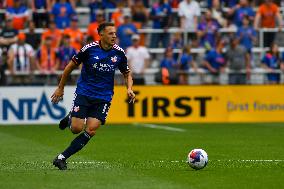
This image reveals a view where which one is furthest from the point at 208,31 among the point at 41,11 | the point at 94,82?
the point at 94,82

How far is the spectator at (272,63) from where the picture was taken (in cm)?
2755

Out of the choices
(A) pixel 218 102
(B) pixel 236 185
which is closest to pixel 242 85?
(A) pixel 218 102

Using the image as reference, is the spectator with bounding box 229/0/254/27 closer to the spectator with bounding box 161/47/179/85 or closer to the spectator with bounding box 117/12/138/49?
the spectator with bounding box 161/47/179/85

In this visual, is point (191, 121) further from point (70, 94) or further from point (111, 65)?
point (111, 65)

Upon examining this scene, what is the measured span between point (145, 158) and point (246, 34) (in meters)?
14.4

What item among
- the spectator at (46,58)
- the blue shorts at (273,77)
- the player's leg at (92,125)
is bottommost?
the blue shorts at (273,77)

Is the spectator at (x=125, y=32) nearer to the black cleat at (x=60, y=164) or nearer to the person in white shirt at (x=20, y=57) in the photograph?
the person in white shirt at (x=20, y=57)

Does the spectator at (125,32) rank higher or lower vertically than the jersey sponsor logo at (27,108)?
higher

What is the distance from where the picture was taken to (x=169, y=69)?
86.3 ft

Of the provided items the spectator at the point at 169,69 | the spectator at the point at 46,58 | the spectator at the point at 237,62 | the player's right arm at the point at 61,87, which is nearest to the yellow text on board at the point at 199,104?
the spectator at the point at 169,69

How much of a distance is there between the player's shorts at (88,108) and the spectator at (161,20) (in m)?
16.3

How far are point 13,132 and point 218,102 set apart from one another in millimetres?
7050

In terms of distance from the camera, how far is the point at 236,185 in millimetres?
10445

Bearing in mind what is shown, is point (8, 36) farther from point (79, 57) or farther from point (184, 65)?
point (79, 57)
